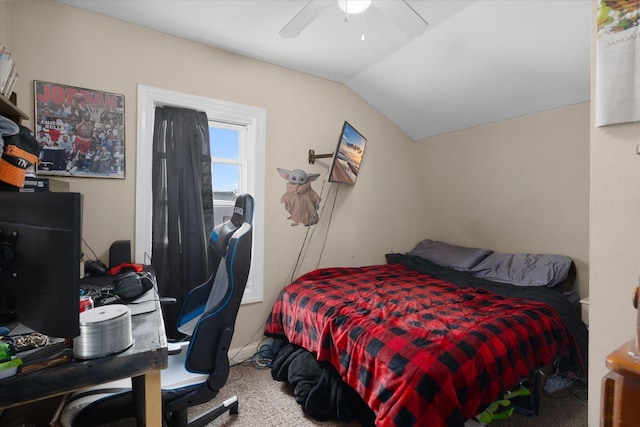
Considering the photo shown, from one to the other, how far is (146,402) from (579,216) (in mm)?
3204

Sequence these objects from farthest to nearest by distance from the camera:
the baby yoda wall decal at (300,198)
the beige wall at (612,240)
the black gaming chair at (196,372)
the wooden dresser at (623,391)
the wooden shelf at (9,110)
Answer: the baby yoda wall decal at (300,198)
the wooden shelf at (9,110)
the black gaming chair at (196,372)
the beige wall at (612,240)
the wooden dresser at (623,391)


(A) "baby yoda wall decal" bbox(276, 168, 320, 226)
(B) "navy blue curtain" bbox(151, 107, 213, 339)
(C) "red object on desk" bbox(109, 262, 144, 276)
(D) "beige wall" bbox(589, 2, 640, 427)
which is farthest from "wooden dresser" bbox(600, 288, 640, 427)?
(A) "baby yoda wall decal" bbox(276, 168, 320, 226)

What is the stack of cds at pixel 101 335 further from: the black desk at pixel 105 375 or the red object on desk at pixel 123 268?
the red object on desk at pixel 123 268

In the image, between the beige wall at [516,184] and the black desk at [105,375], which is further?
the beige wall at [516,184]

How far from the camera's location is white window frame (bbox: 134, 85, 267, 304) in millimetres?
2201

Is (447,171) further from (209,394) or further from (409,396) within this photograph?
(209,394)

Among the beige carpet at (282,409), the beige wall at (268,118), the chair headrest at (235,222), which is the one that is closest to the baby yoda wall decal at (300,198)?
the beige wall at (268,118)

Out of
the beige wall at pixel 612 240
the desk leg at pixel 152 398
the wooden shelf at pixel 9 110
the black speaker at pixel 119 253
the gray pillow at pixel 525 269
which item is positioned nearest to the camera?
the desk leg at pixel 152 398

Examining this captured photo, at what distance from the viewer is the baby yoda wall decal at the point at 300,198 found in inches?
112

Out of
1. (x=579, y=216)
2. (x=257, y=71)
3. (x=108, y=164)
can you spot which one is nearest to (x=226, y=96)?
(x=257, y=71)

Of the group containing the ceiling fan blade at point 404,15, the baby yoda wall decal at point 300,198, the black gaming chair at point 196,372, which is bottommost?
the black gaming chair at point 196,372

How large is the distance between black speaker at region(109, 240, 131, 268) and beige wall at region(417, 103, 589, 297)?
3.13 meters

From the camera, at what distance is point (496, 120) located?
10.1ft

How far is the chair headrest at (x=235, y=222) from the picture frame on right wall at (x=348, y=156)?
1360 millimetres
